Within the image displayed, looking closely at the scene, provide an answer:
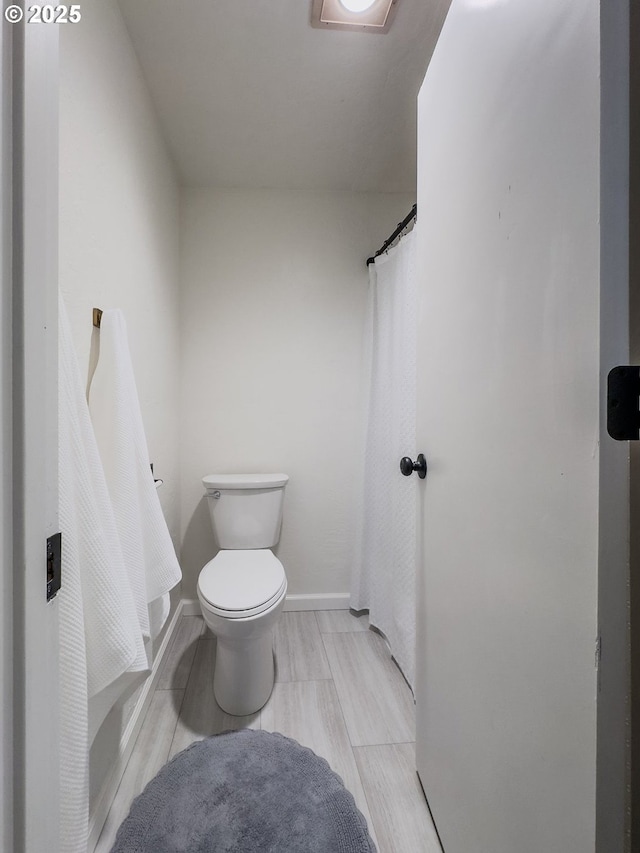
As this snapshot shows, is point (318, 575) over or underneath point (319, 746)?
over

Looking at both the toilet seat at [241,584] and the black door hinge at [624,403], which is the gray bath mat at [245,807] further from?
the black door hinge at [624,403]

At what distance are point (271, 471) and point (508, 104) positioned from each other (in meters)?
1.78

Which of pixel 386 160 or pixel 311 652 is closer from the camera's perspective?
pixel 311 652

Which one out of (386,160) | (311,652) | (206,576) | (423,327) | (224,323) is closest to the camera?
(423,327)

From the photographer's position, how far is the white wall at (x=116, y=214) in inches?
36.0

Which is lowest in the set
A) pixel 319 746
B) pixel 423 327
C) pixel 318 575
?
pixel 319 746

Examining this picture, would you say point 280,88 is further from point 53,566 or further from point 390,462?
point 53,566

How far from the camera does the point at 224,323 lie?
2074 millimetres

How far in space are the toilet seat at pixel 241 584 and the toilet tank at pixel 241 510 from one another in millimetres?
131

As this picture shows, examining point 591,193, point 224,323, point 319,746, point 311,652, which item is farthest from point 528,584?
point 224,323

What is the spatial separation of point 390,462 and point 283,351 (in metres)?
0.84

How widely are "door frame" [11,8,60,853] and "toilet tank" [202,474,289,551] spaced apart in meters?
1.39

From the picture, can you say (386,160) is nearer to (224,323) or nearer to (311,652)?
(224,323)

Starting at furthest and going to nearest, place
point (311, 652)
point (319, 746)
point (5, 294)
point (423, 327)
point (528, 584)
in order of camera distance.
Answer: point (311, 652) → point (319, 746) → point (423, 327) → point (528, 584) → point (5, 294)
